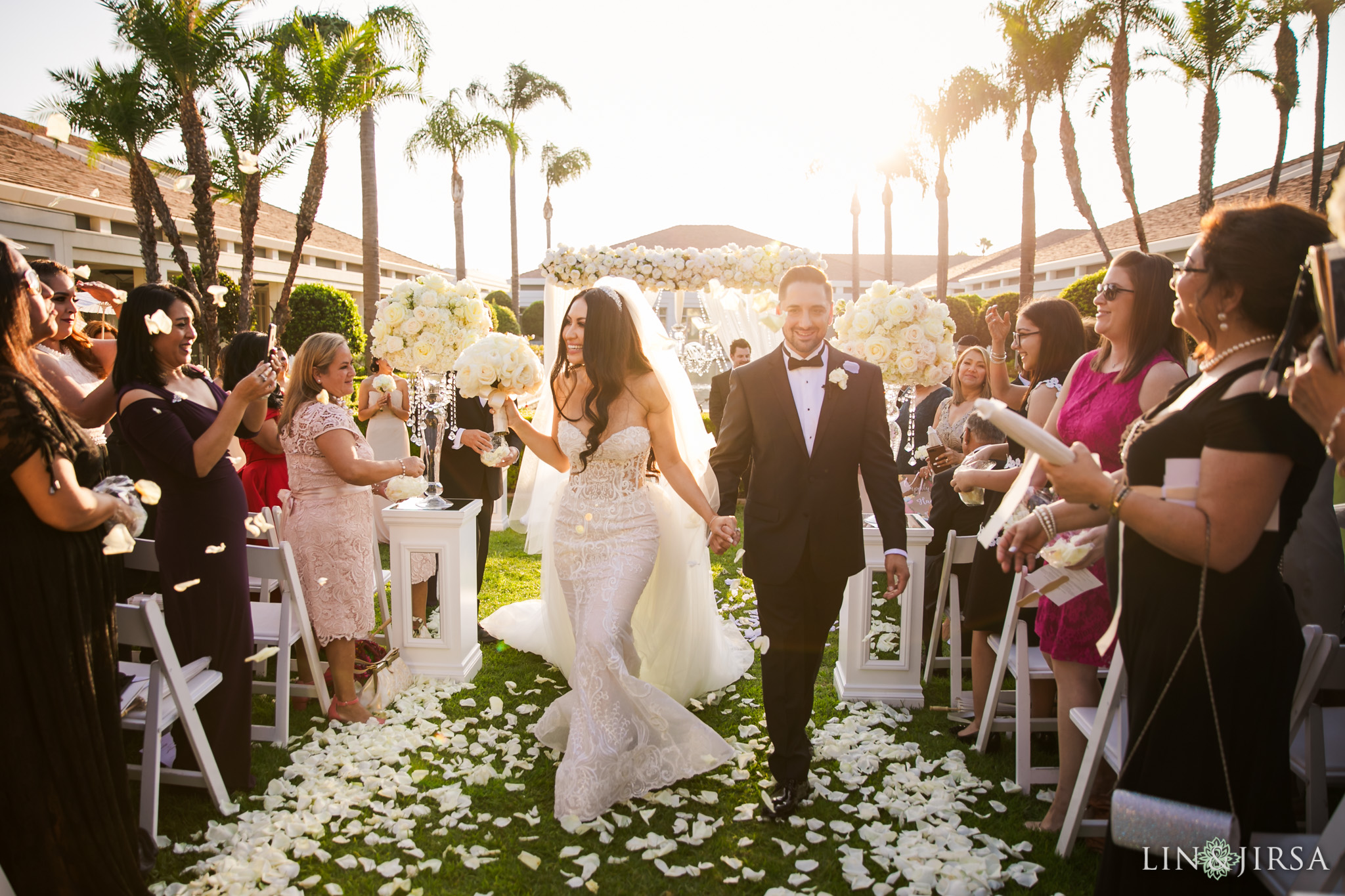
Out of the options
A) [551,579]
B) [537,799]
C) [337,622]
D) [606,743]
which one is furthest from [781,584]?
[337,622]

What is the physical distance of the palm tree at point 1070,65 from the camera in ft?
71.2

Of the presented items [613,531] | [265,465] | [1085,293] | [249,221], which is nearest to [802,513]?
[613,531]

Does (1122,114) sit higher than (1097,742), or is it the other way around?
(1122,114)

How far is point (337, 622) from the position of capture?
448 cm

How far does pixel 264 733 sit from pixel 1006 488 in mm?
4365

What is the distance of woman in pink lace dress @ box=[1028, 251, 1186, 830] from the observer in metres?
3.03

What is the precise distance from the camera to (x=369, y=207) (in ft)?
61.2

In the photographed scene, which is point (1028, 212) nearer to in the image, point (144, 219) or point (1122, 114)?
point (1122, 114)

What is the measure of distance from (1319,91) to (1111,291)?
78.0ft

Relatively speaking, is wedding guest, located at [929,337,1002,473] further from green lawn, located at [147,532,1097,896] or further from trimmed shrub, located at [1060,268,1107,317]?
trimmed shrub, located at [1060,268,1107,317]

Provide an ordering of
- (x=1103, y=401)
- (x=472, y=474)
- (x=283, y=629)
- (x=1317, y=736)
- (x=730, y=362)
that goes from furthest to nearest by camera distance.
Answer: (x=730, y=362), (x=472, y=474), (x=283, y=629), (x=1103, y=401), (x=1317, y=736)

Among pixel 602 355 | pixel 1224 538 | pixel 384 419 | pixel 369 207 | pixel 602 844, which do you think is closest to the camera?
pixel 1224 538

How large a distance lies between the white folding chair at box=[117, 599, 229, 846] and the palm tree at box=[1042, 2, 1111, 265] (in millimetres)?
26321

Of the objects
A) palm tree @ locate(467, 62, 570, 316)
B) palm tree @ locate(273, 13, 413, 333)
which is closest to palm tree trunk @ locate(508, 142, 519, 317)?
palm tree @ locate(467, 62, 570, 316)
